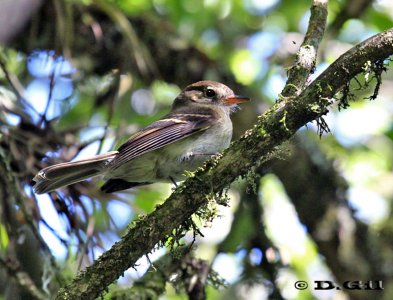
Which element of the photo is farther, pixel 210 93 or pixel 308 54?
pixel 210 93

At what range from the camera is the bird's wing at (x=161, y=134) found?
16.0 ft

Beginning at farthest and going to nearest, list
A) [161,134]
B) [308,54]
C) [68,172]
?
[161,134] → [68,172] → [308,54]

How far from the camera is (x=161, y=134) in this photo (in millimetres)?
5035

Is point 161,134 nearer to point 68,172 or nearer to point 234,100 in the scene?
point 68,172

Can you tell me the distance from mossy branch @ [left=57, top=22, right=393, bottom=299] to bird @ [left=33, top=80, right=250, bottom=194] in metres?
1.41

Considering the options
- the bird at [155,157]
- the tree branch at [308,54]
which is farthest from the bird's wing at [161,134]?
the tree branch at [308,54]

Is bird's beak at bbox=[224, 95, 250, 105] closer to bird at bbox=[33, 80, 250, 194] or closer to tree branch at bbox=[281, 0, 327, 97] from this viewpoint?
bird at bbox=[33, 80, 250, 194]

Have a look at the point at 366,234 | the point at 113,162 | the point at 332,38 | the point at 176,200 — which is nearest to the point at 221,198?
the point at 176,200

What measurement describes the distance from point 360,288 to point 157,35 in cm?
332

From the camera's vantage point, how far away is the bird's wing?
4.87 m

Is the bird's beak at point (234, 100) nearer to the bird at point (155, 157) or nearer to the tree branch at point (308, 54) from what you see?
the bird at point (155, 157)

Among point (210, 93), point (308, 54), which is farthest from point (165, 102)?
point (308, 54)

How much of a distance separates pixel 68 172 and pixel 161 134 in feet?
2.40

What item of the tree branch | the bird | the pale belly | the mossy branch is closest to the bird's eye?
the bird
